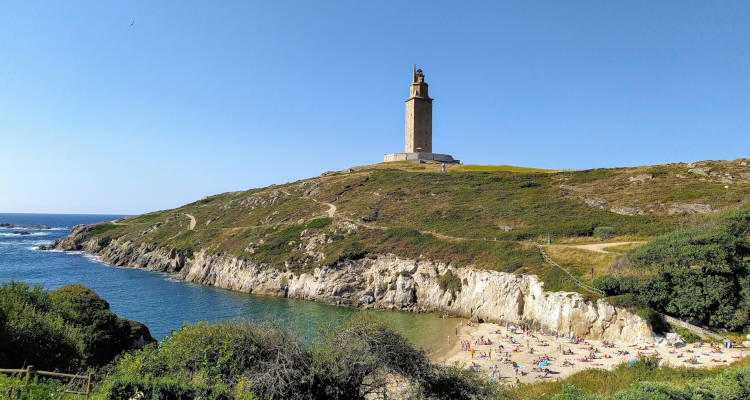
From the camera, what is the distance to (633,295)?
103 feet

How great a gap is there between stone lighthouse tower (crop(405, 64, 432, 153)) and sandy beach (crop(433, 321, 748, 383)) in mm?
61977

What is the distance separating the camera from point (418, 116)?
89750mm

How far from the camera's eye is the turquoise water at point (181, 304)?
122ft

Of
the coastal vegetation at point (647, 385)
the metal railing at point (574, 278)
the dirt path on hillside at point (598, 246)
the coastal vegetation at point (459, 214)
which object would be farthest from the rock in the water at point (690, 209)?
the coastal vegetation at point (647, 385)

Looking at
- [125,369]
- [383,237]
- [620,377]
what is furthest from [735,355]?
[383,237]

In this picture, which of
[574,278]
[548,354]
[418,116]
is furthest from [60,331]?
[418,116]

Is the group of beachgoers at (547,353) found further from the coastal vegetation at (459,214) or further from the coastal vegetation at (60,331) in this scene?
the coastal vegetation at (60,331)

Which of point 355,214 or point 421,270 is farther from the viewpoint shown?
point 355,214

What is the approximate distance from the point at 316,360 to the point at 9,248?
387ft

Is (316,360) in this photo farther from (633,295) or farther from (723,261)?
(723,261)

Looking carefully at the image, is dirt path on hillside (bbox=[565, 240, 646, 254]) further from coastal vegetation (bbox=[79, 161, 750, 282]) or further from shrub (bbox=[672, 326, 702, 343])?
shrub (bbox=[672, 326, 702, 343])

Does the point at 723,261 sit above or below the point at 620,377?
above

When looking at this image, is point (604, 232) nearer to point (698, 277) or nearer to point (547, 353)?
point (698, 277)

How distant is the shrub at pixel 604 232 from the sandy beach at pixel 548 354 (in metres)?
18.0
